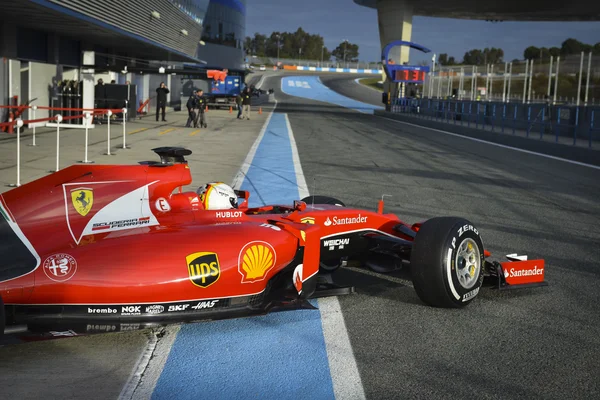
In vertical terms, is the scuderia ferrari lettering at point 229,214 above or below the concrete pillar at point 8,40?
below

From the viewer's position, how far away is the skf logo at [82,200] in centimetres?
517

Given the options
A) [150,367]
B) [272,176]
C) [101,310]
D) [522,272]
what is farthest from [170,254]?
[272,176]

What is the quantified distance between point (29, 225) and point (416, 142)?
22368mm

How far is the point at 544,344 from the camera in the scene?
5023 millimetres

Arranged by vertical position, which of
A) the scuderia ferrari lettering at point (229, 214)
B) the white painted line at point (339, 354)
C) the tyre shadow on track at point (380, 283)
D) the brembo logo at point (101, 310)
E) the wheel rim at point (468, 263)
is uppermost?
the scuderia ferrari lettering at point (229, 214)

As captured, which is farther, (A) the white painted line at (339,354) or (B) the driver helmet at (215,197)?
(B) the driver helmet at (215,197)

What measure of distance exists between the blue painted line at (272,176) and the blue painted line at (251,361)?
5.43 m

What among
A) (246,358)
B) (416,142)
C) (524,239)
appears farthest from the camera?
(416,142)

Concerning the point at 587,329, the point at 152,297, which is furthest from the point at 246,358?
the point at 587,329

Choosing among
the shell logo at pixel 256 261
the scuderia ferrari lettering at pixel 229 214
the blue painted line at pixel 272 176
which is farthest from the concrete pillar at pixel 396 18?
the shell logo at pixel 256 261

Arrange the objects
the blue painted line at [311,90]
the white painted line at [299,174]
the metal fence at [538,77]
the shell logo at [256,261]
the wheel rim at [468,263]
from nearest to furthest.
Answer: the shell logo at [256,261], the wheel rim at [468,263], the white painted line at [299,174], the metal fence at [538,77], the blue painted line at [311,90]

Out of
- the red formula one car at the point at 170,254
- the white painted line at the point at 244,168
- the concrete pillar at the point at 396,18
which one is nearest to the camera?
the red formula one car at the point at 170,254

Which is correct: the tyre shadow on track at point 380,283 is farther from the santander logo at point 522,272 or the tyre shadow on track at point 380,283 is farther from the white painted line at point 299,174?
the white painted line at point 299,174

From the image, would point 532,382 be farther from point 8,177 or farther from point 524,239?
point 8,177
